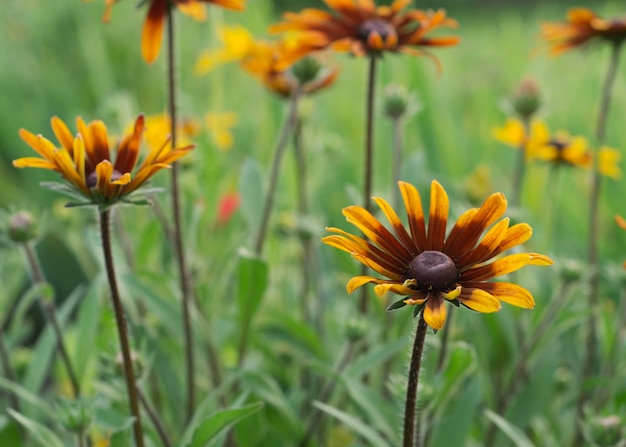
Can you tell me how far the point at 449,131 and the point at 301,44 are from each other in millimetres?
1119

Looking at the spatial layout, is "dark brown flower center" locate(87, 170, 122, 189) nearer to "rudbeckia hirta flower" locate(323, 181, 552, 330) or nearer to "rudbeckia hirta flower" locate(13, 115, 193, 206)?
"rudbeckia hirta flower" locate(13, 115, 193, 206)

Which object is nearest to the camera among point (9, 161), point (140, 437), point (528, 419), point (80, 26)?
point (140, 437)

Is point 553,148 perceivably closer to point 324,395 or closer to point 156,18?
point 324,395

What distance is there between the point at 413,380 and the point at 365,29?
57 cm

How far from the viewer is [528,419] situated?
1100 mm

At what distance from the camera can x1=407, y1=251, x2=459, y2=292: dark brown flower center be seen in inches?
25.2

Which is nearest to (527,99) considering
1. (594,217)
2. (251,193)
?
(594,217)

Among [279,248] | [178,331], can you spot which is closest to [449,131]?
[279,248]

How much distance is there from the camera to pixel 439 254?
26.4 inches

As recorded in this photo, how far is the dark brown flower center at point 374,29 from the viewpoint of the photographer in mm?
1026

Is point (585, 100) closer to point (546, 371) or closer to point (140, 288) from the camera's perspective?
point (546, 371)

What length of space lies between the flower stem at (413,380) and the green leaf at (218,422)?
16 centimetres

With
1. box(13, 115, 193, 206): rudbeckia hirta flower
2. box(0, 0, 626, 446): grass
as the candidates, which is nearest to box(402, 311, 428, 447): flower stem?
box(0, 0, 626, 446): grass

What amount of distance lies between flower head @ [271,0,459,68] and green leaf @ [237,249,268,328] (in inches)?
11.0
